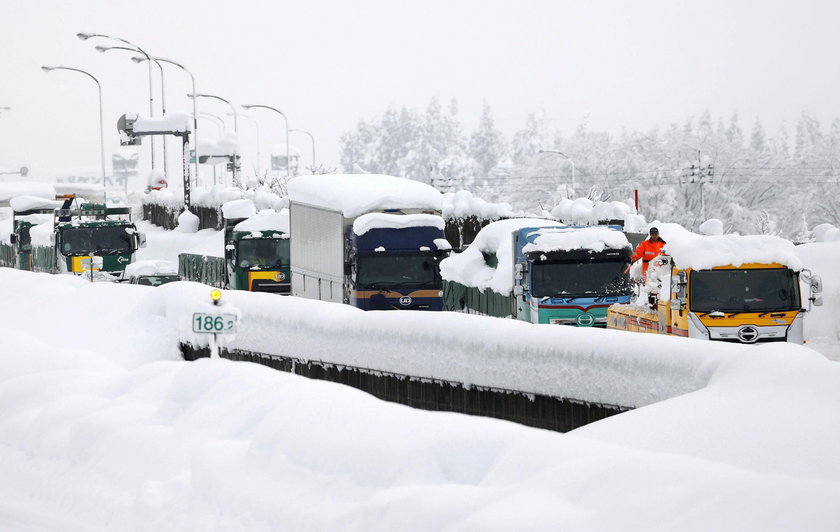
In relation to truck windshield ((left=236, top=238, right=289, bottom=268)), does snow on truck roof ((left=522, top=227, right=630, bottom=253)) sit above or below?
above

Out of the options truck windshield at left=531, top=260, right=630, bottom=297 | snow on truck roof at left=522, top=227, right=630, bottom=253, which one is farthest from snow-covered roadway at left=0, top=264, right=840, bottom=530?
snow on truck roof at left=522, top=227, right=630, bottom=253

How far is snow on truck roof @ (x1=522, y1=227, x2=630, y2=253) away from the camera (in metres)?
24.7

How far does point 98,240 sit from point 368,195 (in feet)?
46.4

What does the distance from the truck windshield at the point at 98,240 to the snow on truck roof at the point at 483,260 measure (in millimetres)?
10725

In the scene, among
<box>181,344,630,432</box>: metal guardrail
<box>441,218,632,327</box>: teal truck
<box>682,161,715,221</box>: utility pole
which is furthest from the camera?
<box>682,161,715,221</box>: utility pole

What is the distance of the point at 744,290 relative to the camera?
20547 mm

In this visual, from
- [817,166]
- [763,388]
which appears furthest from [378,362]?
[817,166]

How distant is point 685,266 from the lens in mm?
20594

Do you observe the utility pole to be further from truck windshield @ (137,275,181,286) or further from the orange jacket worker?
the orange jacket worker

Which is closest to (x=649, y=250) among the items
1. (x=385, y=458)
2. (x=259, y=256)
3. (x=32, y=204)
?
(x=385, y=458)

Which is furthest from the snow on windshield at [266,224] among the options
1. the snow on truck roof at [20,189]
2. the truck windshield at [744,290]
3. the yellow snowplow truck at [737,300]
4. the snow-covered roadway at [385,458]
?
the snow on truck roof at [20,189]

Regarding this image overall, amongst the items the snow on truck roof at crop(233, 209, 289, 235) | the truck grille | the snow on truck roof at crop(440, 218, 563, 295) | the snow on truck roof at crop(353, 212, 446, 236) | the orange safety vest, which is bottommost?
the truck grille

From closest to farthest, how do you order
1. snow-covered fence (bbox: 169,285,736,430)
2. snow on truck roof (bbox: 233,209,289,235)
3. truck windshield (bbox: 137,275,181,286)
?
snow-covered fence (bbox: 169,285,736,430) → snow on truck roof (bbox: 233,209,289,235) → truck windshield (bbox: 137,275,181,286)

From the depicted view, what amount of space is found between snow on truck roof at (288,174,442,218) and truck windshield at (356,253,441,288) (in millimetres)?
1512
